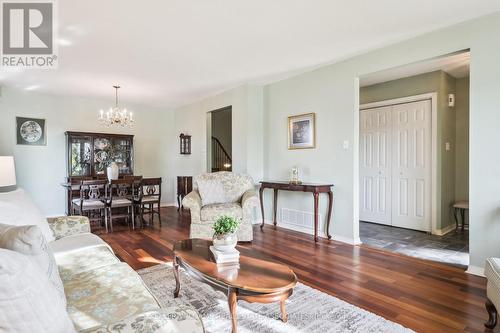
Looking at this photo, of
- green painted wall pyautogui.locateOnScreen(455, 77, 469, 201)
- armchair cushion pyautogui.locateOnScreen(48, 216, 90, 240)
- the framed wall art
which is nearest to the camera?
armchair cushion pyautogui.locateOnScreen(48, 216, 90, 240)

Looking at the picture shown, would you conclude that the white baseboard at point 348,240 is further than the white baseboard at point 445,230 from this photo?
No

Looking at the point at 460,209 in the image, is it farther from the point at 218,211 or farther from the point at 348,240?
the point at 218,211

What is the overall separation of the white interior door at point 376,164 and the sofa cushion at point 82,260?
4.34 m

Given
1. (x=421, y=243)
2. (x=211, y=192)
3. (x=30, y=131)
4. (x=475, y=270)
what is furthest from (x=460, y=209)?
(x=30, y=131)

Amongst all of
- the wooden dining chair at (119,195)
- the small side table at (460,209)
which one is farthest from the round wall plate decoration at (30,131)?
the small side table at (460,209)

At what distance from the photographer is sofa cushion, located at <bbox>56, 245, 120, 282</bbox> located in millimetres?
1636

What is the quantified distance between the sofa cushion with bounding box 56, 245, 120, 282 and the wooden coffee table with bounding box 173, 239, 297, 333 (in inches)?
19.3

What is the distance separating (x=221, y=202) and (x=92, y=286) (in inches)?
104

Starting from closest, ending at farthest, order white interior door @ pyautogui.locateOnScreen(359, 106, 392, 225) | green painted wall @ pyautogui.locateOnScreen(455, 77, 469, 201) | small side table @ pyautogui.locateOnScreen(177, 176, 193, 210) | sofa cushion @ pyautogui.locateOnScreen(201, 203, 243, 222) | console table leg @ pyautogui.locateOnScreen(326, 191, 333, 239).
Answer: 1. sofa cushion @ pyautogui.locateOnScreen(201, 203, 243, 222)
2. console table leg @ pyautogui.locateOnScreen(326, 191, 333, 239)
3. green painted wall @ pyautogui.locateOnScreen(455, 77, 469, 201)
4. white interior door @ pyautogui.locateOnScreen(359, 106, 392, 225)
5. small side table @ pyautogui.locateOnScreen(177, 176, 193, 210)

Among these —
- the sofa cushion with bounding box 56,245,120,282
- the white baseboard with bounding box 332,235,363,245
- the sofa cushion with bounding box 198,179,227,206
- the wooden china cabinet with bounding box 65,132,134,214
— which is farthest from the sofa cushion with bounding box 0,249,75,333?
the wooden china cabinet with bounding box 65,132,134,214

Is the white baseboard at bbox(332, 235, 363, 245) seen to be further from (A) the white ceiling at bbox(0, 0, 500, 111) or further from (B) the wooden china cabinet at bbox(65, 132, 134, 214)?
(B) the wooden china cabinet at bbox(65, 132, 134, 214)

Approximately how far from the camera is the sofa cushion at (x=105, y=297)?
46.3 inches

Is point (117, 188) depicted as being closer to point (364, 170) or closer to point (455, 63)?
point (364, 170)

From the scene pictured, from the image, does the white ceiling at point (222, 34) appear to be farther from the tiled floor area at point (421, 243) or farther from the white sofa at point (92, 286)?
the tiled floor area at point (421, 243)
